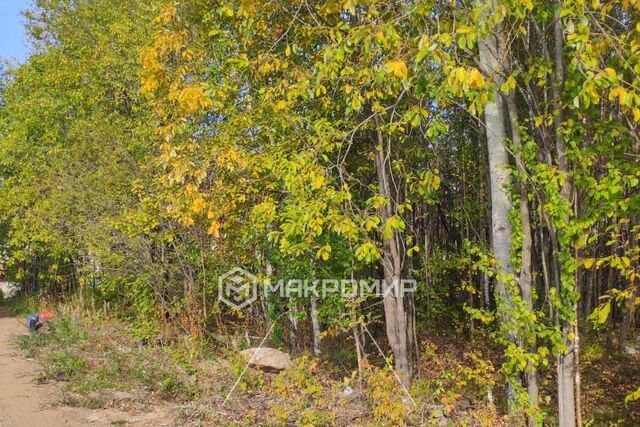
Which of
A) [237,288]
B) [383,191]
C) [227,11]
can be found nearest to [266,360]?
[237,288]

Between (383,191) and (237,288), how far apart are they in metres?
3.06

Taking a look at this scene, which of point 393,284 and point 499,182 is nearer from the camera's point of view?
point 499,182

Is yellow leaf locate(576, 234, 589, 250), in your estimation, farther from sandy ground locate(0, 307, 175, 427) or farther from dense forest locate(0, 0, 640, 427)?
sandy ground locate(0, 307, 175, 427)

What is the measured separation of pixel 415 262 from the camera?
A: 8633mm

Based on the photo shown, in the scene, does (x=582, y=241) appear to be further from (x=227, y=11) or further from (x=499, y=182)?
(x=227, y=11)

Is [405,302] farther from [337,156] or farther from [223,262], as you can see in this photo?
[223,262]

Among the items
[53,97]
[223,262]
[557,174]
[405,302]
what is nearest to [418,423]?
[405,302]

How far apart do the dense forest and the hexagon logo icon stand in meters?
0.13

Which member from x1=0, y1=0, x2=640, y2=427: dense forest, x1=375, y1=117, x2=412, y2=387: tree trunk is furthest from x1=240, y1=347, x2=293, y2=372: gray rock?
x1=375, y1=117, x2=412, y2=387: tree trunk

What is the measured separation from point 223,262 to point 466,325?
4129 mm

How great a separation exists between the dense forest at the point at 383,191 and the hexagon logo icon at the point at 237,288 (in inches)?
5.1

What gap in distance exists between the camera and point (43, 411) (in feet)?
20.2

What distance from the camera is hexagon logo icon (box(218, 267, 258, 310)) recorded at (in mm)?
7879

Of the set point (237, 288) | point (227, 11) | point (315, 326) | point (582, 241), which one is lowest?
point (315, 326)
